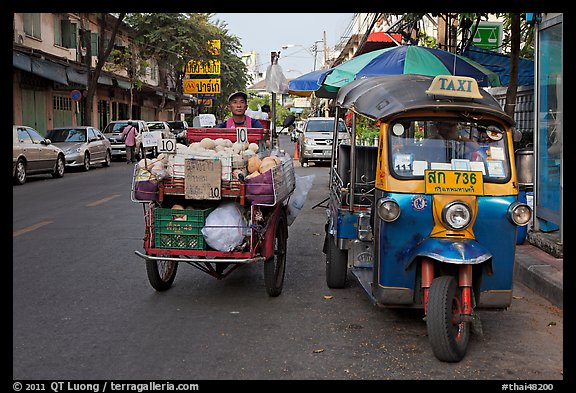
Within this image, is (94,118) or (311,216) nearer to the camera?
(311,216)

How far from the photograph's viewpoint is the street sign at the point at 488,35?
13555mm

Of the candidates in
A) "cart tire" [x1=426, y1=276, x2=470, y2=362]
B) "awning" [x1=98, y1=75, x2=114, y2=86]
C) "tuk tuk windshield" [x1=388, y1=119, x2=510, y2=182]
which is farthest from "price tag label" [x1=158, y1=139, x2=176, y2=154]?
"awning" [x1=98, y1=75, x2=114, y2=86]

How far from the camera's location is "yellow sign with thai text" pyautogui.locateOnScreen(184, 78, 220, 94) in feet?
169

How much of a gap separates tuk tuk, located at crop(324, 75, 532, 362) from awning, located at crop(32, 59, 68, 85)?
858 inches

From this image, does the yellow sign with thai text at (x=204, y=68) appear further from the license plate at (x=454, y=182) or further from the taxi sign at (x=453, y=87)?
the license plate at (x=454, y=182)

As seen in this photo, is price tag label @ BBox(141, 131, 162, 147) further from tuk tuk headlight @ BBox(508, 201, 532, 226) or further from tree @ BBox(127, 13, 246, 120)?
tree @ BBox(127, 13, 246, 120)

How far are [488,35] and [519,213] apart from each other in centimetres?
919
